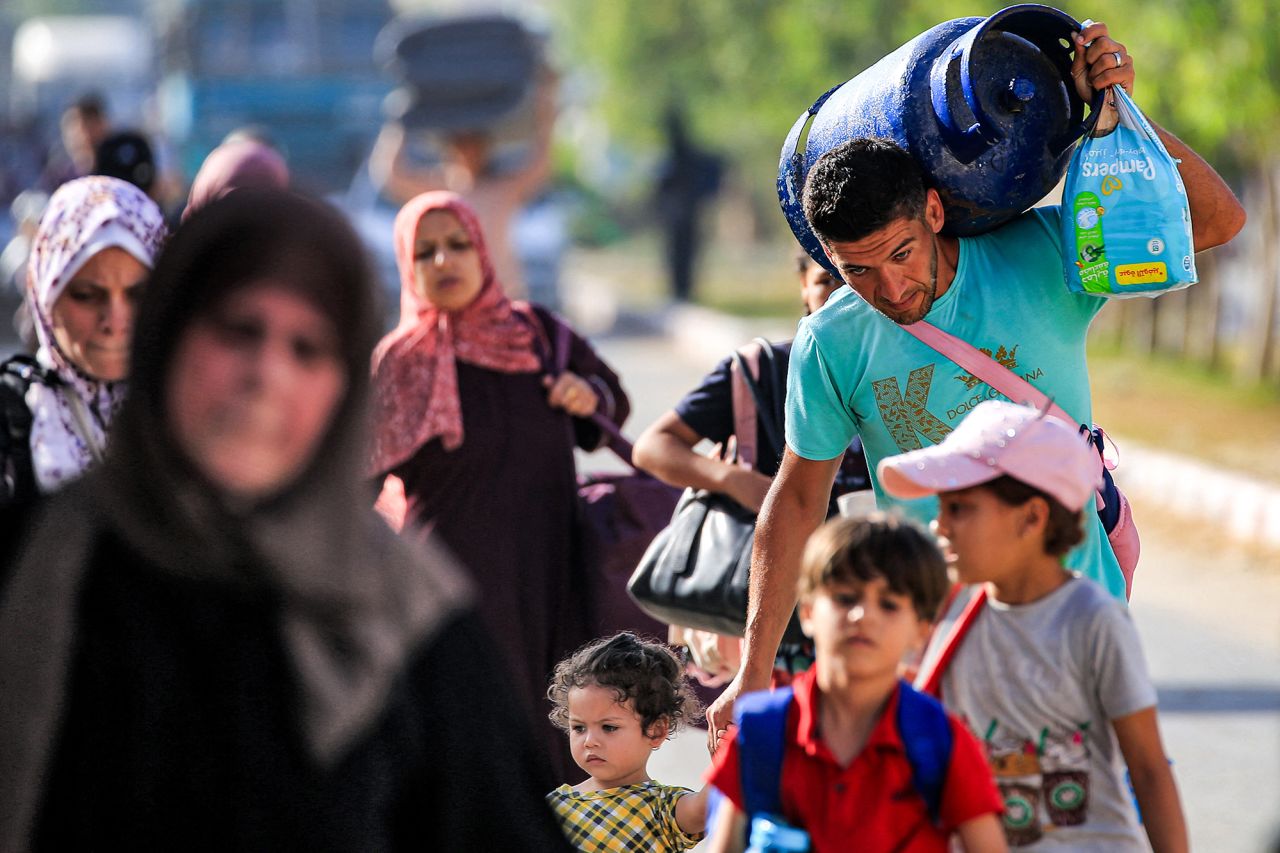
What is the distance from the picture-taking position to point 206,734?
7.31 feet

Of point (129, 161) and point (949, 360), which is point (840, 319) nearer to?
point (949, 360)

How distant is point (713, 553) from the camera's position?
4.65 meters

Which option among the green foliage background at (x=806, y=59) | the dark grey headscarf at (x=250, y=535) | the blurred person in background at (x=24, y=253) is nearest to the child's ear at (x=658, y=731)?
the dark grey headscarf at (x=250, y=535)

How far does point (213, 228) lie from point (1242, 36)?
12.4 m

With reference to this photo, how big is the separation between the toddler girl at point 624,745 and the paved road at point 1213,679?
131 cm

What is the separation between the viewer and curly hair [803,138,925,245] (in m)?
3.41

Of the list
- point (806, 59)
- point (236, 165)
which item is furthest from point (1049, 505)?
point (806, 59)

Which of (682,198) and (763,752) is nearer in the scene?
(763,752)

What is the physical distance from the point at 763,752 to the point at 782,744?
3 cm

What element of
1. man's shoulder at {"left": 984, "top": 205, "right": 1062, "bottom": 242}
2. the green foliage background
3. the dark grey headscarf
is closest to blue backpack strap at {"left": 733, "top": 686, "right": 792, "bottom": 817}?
Answer: the dark grey headscarf

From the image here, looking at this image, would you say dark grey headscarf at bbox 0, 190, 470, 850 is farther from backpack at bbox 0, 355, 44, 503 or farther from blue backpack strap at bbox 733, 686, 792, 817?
backpack at bbox 0, 355, 44, 503

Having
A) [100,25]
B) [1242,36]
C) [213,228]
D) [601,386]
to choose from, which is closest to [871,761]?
[213,228]

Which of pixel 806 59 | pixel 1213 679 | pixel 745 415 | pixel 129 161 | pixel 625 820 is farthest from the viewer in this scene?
pixel 806 59

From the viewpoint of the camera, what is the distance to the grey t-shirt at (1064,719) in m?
2.91
